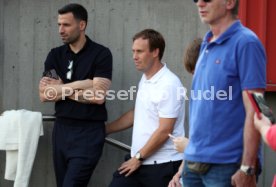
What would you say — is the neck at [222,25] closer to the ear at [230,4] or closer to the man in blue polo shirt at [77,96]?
the ear at [230,4]

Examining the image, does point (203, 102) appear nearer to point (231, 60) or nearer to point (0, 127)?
point (231, 60)

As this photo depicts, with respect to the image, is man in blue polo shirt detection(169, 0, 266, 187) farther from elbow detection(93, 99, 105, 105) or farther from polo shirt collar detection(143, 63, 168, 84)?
elbow detection(93, 99, 105, 105)

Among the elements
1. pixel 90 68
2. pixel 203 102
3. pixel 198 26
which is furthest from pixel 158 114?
pixel 203 102

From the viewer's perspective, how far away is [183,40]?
6.12m

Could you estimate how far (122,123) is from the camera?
19.5 ft

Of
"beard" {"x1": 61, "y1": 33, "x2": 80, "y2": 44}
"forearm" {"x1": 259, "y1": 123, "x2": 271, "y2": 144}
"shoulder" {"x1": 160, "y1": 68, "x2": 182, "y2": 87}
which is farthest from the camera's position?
"beard" {"x1": 61, "y1": 33, "x2": 80, "y2": 44}

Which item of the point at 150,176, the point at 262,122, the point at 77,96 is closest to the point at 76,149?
the point at 77,96

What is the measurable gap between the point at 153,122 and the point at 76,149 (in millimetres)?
734

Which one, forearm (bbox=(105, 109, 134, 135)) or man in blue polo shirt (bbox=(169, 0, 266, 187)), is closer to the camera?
man in blue polo shirt (bbox=(169, 0, 266, 187))

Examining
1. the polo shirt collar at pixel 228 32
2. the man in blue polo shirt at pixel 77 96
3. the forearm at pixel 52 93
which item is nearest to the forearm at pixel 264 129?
the polo shirt collar at pixel 228 32

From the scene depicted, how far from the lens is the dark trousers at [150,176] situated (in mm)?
5203

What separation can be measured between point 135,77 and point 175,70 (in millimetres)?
372

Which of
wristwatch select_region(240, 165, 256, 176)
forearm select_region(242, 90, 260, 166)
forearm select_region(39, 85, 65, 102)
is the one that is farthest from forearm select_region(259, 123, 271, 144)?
forearm select_region(39, 85, 65, 102)

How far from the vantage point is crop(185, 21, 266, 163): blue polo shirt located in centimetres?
352
